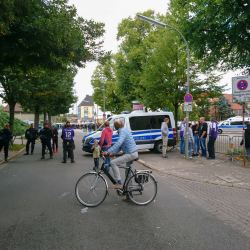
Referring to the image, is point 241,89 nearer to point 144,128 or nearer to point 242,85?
point 242,85

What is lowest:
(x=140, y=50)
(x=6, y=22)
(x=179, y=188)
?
(x=179, y=188)

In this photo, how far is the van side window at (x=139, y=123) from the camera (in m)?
14.5

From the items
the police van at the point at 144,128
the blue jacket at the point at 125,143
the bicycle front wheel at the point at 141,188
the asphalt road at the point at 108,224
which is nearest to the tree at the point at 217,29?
the police van at the point at 144,128

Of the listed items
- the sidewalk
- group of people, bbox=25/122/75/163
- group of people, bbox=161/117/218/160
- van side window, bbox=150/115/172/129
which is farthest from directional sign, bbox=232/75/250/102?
group of people, bbox=25/122/75/163

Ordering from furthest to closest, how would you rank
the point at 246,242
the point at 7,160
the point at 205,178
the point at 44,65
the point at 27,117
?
the point at 27,117 < the point at 7,160 < the point at 44,65 < the point at 205,178 < the point at 246,242

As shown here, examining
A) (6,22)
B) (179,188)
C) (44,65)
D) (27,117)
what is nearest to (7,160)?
(44,65)

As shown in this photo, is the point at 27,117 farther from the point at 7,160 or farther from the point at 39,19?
the point at 39,19

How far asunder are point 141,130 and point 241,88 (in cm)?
590

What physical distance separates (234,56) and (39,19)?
10.7m

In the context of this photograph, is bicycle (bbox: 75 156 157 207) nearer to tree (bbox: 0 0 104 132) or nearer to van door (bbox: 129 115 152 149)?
tree (bbox: 0 0 104 132)

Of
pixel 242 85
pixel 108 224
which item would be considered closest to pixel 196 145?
pixel 242 85

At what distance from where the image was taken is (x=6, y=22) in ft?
22.8

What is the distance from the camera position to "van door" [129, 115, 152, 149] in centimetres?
1439

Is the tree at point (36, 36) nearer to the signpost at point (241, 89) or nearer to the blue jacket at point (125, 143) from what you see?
the blue jacket at point (125, 143)
